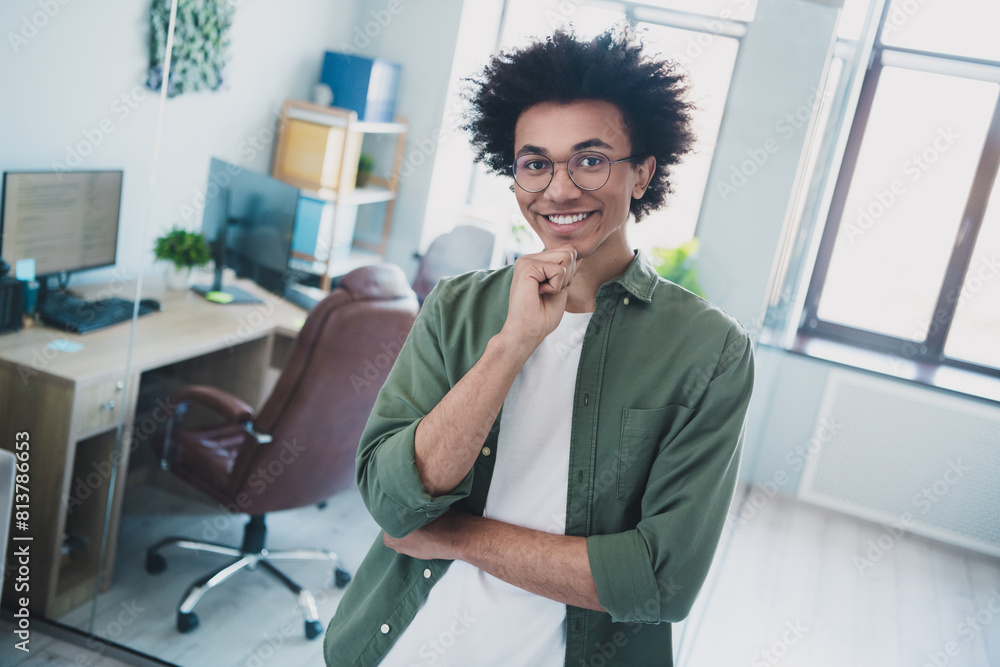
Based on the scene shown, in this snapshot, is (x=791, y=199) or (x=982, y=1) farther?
(x=791, y=199)

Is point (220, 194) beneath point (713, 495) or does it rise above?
above

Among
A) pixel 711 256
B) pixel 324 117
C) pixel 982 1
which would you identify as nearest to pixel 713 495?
pixel 711 256

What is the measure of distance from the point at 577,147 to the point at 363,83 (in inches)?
39.4

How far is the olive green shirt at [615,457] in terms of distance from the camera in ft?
3.20

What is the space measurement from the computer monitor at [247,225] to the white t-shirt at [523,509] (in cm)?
117

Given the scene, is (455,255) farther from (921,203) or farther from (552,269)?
(921,203)

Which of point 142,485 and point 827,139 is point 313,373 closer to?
point 142,485

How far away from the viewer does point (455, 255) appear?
1785 millimetres

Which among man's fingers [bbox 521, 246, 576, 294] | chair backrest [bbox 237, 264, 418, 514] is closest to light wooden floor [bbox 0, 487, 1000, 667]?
chair backrest [bbox 237, 264, 418, 514]

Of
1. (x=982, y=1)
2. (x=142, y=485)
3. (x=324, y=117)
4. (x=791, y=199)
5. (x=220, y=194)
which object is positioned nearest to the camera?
(x=982, y=1)

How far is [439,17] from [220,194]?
2.56 feet

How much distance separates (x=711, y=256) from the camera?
1.70 m

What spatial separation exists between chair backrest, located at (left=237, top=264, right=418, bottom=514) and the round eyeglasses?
32.8 inches

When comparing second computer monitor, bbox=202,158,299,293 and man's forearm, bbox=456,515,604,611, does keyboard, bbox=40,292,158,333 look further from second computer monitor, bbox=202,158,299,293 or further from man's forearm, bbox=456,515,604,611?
man's forearm, bbox=456,515,604,611
